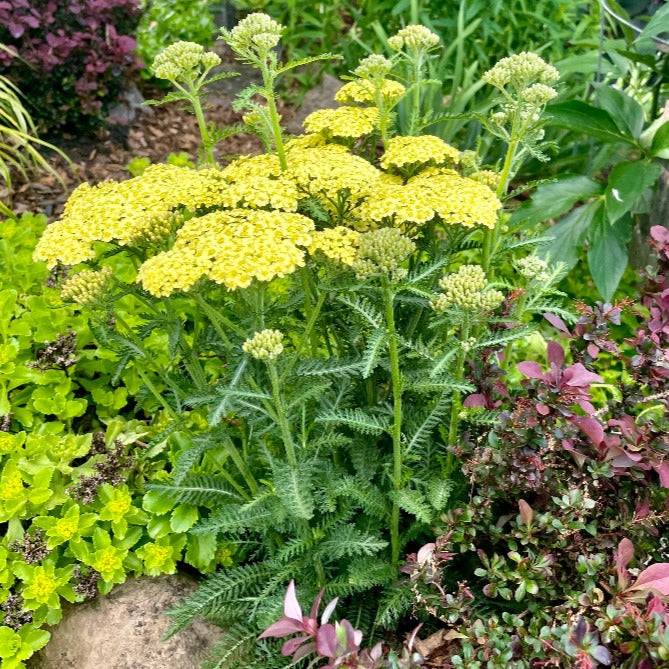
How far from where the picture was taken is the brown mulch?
3529 mm

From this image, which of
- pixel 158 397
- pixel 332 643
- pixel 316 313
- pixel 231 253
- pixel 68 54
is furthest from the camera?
pixel 68 54

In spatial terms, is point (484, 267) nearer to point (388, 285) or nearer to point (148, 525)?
point (388, 285)

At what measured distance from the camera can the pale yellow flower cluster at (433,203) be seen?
1.44 meters

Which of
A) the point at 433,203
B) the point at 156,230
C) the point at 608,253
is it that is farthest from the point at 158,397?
the point at 608,253

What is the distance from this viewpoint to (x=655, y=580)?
49.1 inches

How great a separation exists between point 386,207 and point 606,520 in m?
0.79

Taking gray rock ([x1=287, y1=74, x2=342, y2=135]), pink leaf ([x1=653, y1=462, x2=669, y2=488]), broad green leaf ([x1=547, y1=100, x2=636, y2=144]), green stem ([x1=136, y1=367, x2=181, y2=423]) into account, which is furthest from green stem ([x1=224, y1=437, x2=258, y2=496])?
gray rock ([x1=287, y1=74, x2=342, y2=135])

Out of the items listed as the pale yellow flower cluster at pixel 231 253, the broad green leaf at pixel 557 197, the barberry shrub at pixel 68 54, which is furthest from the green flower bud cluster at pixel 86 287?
the barberry shrub at pixel 68 54

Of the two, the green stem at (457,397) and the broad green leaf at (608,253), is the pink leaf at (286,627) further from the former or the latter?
the broad green leaf at (608,253)

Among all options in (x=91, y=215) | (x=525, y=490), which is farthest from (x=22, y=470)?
(x=525, y=490)

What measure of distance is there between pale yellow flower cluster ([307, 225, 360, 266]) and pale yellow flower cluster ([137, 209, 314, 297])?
0.02 meters

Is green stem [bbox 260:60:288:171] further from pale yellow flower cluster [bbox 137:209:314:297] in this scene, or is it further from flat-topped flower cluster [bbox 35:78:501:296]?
pale yellow flower cluster [bbox 137:209:314:297]

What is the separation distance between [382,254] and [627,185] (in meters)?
1.59

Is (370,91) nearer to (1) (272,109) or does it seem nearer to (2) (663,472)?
(1) (272,109)
